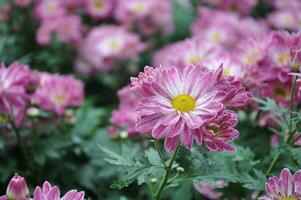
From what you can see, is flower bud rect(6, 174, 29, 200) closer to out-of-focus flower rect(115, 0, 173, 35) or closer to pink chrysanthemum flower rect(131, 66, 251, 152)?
pink chrysanthemum flower rect(131, 66, 251, 152)

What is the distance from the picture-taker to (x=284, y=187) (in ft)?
3.68

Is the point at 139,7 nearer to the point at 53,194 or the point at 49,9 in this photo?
the point at 49,9

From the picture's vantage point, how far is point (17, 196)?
42.9 inches

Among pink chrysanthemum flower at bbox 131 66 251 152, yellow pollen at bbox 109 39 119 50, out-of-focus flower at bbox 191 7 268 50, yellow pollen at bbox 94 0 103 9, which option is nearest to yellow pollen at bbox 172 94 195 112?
pink chrysanthemum flower at bbox 131 66 251 152

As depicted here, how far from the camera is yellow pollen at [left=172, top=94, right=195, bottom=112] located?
3.66ft

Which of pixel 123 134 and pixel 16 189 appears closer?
pixel 16 189

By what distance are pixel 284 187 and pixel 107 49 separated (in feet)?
5.11

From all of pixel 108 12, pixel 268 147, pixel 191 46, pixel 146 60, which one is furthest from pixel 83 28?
pixel 268 147

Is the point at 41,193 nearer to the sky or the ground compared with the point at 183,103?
nearer to the ground

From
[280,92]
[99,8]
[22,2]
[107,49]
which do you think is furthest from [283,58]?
[22,2]

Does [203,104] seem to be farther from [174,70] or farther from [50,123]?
[50,123]

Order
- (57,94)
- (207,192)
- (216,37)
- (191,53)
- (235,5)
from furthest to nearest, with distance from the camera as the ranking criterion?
(235,5)
(216,37)
(191,53)
(57,94)
(207,192)

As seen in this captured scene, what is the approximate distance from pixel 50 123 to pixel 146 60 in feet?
3.30

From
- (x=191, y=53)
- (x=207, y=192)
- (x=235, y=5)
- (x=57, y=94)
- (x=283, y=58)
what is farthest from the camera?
(x=235, y=5)
